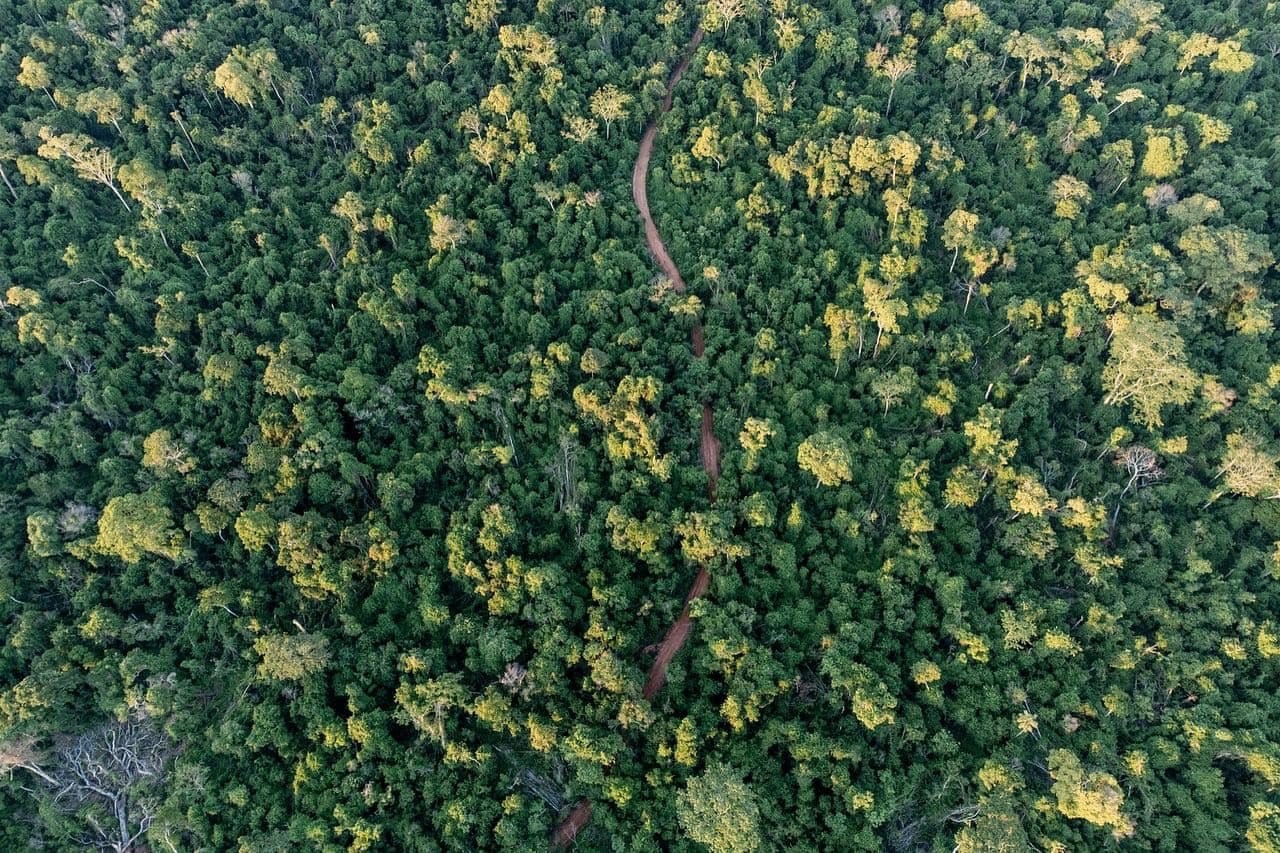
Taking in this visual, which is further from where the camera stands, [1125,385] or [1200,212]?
[1200,212]

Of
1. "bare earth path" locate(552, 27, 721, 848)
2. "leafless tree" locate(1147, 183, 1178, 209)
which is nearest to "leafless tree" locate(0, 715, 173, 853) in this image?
"bare earth path" locate(552, 27, 721, 848)

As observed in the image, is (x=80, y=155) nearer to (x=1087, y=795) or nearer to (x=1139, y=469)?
(x=1087, y=795)

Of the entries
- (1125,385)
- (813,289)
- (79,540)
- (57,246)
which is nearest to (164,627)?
(79,540)

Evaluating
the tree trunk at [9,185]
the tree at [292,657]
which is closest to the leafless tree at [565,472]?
the tree at [292,657]

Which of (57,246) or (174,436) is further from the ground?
(57,246)

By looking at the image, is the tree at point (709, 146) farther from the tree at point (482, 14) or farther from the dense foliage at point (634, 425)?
the tree at point (482, 14)

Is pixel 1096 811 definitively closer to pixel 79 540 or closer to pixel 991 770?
pixel 991 770

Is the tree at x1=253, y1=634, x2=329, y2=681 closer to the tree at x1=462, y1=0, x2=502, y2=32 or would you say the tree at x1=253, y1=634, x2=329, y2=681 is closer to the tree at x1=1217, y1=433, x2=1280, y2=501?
the tree at x1=462, y1=0, x2=502, y2=32
